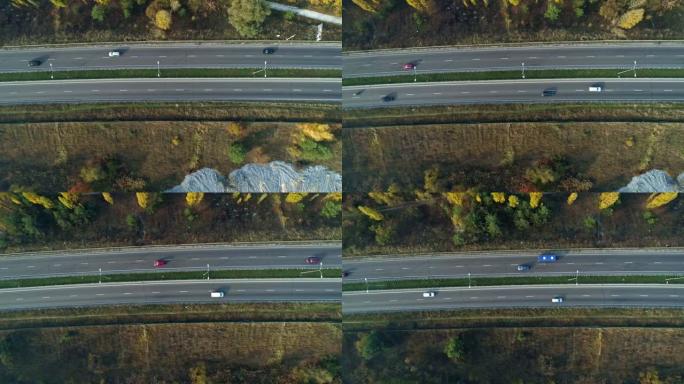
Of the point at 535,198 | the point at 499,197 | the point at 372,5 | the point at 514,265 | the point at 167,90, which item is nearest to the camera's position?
the point at 535,198

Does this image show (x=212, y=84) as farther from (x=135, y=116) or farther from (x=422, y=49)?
(x=422, y=49)

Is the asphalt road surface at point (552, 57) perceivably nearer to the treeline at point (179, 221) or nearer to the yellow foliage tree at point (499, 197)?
the yellow foliage tree at point (499, 197)

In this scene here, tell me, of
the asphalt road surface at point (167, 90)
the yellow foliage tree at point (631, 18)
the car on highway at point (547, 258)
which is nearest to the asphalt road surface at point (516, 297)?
the car on highway at point (547, 258)

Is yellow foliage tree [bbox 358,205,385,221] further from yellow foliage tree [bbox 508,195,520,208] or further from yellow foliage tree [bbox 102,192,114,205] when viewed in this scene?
yellow foliage tree [bbox 102,192,114,205]

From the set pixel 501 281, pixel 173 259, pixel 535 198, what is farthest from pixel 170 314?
pixel 535 198

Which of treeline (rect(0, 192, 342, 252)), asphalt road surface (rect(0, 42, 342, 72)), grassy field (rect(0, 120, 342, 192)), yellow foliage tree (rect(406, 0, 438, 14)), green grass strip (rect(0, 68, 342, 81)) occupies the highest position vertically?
yellow foliage tree (rect(406, 0, 438, 14))

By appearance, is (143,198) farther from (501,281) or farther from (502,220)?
(501,281)

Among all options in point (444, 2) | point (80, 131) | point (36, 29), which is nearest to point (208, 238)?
point (80, 131)

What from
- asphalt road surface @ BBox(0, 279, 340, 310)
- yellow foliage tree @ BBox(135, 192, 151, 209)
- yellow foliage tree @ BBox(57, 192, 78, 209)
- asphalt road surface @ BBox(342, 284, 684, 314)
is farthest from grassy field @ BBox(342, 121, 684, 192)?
yellow foliage tree @ BBox(57, 192, 78, 209)
